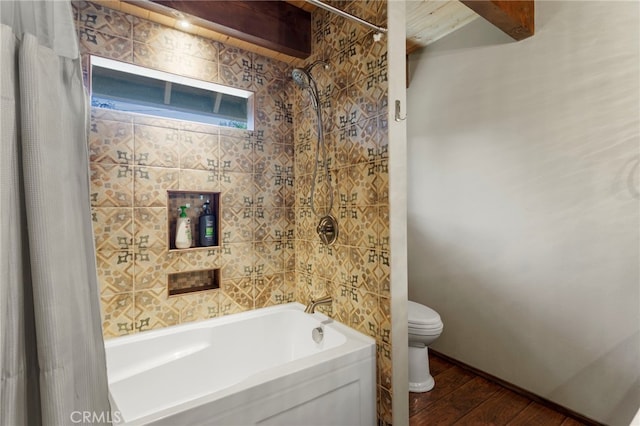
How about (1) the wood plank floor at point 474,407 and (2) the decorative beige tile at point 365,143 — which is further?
(1) the wood plank floor at point 474,407

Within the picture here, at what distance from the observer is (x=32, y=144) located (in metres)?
0.51

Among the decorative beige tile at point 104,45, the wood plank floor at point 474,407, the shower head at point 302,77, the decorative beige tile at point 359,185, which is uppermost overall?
the decorative beige tile at point 104,45

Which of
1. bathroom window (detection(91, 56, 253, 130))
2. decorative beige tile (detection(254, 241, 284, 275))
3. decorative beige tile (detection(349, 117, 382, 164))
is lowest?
decorative beige tile (detection(254, 241, 284, 275))

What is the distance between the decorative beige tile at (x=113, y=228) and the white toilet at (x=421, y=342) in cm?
188

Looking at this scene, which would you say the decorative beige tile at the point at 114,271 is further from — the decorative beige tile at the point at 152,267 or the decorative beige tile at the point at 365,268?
the decorative beige tile at the point at 365,268

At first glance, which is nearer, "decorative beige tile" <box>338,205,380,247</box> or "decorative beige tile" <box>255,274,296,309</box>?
"decorative beige tile" <box>338,205,380,247</box>

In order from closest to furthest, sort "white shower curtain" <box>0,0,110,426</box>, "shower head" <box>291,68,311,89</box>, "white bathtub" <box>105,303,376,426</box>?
"white shower curtain" <box>0,0,110,426</box> < "white bathtub" <box>105,303,376,426</box> < "shower head" <box>291,68,311,89</box>

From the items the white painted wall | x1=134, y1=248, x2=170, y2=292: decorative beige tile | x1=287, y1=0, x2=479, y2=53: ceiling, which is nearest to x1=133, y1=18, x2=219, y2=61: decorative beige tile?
x1=287, y1=0, x2=479, y2=53: ceiling

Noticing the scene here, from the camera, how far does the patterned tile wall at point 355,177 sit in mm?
1575

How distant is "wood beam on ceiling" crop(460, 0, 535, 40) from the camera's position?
177 cm

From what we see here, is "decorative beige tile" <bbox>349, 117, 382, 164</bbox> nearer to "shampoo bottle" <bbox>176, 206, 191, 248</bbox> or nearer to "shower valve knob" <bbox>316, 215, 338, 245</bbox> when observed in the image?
"shower valve knob" <bbox>316, 215, 338, 245</bbox>

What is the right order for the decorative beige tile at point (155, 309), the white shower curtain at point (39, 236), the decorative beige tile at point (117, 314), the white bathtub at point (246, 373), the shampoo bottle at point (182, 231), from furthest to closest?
the shampoo bottle at point (182, 231) → the decorative beige tile at point (155, 309) → the decorative beige tile at point (117, 314) → the white bathtub at point (246, 373) → the white shower curtain at point (39, 236)

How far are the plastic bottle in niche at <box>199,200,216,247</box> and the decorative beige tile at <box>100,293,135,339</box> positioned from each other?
497 mm

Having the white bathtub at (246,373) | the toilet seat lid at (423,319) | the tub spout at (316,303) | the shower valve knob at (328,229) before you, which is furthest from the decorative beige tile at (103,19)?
the toilet seat lid at (423,319)
